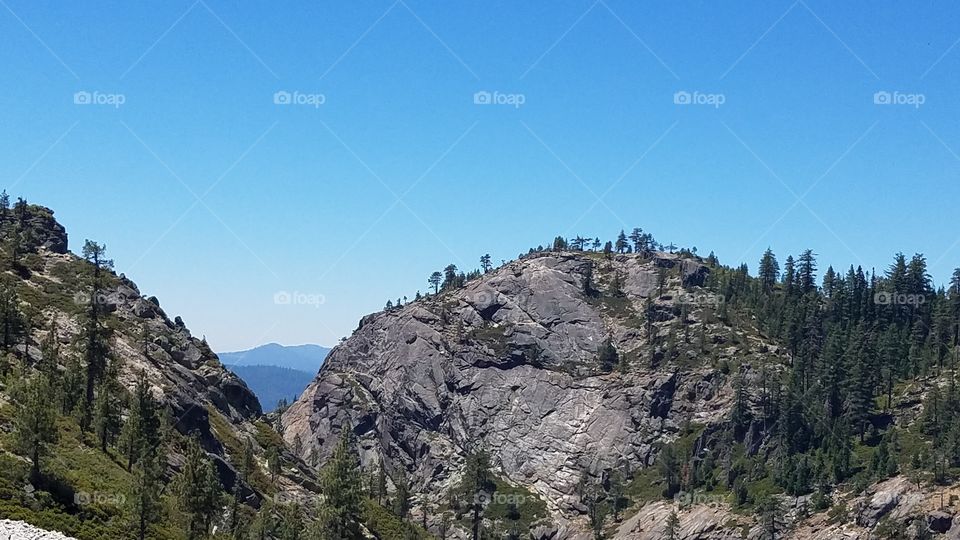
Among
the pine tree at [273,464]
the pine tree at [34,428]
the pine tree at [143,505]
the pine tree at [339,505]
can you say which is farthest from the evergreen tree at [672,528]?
the pine tree at [34,428]

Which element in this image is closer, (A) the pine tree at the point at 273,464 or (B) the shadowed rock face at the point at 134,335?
(B) the shadowed rock face at the point at 134,335

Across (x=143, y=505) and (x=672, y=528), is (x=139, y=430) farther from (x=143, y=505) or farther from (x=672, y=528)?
(x=672, y=528)

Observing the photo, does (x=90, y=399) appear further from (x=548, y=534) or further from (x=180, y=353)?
(x=548, y=534)

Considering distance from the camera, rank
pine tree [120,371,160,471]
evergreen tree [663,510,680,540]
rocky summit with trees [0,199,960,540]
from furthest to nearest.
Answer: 1. evergreen tree [663,510,680,540]
2. pine tree [120,371,160,471]
3. rocky summit with trees [0,199,960,540]

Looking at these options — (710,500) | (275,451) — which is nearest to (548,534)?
(710,500)

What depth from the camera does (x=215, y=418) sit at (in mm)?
137500

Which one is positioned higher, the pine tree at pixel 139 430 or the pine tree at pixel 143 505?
the pine tree at pixel 139 430

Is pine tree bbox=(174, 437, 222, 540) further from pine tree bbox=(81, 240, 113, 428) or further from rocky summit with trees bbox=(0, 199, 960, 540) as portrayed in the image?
pine tree bbox=(81, 240, 113, 428)

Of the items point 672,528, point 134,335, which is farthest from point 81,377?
point 672,528

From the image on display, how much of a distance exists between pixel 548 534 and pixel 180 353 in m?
108

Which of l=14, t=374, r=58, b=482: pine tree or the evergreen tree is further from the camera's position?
the evergreen tree

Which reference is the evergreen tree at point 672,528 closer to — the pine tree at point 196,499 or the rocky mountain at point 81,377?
the rocky mountain at point 81,377

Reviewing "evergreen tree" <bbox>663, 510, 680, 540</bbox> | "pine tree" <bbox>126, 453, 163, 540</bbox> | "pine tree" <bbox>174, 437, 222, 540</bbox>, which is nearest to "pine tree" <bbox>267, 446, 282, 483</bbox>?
"pine tree" <bbox>174, 437, 222, 540</bbox>

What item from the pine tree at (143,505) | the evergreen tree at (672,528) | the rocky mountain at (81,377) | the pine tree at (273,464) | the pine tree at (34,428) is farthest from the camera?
the evergreen tree at (672,528)
